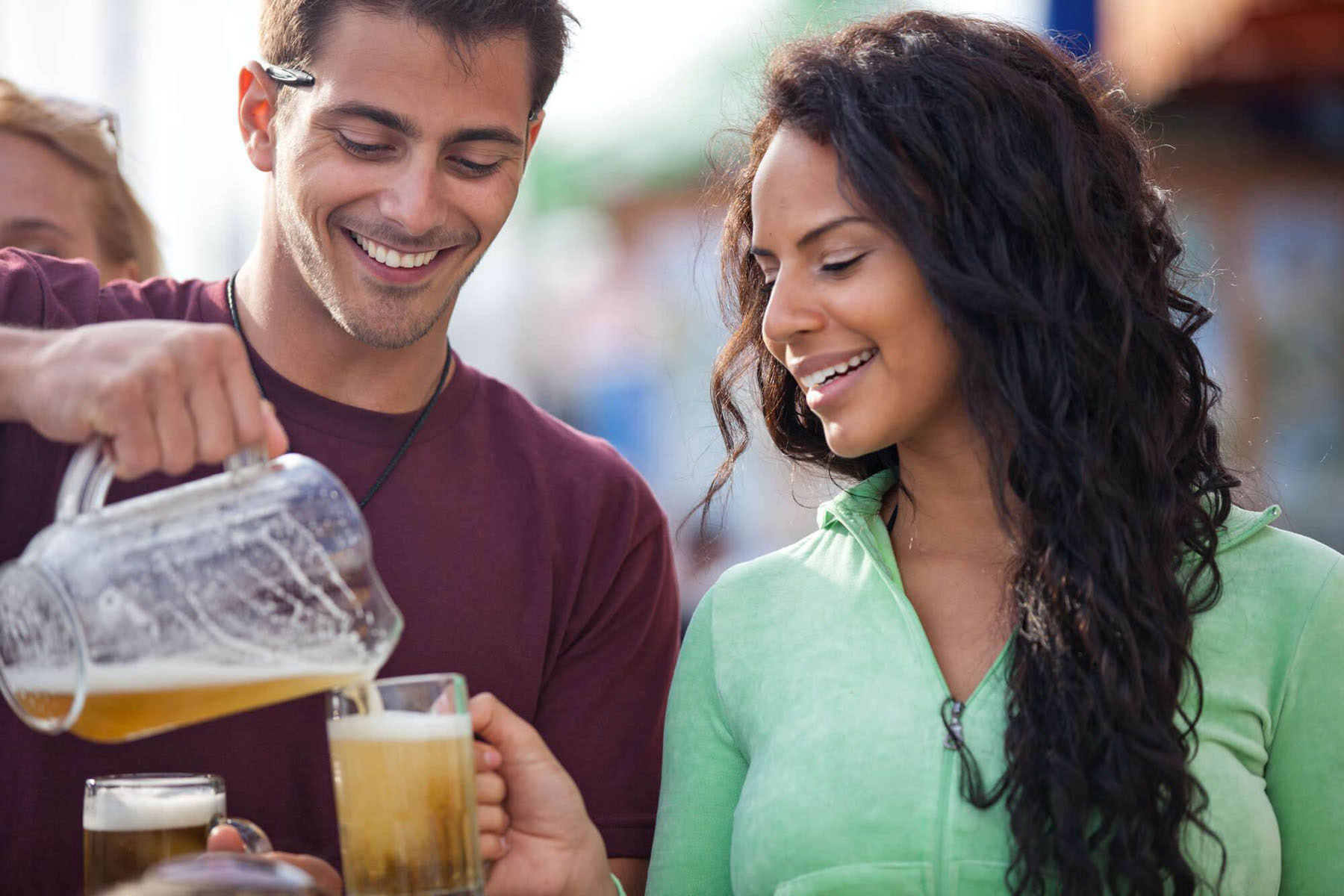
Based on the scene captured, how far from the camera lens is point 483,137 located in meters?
2.68

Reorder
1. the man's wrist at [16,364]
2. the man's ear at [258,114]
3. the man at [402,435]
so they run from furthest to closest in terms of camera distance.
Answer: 1. the man's ear at [258,114]
2. the man at [402,435]
3. the man's wrist at [16,364]

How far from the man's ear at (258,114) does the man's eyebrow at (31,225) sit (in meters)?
0.95

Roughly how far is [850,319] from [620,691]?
0.94m

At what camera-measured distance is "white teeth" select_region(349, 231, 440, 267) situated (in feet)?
8.69

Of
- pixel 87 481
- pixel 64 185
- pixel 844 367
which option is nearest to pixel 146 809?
pixel 87 481

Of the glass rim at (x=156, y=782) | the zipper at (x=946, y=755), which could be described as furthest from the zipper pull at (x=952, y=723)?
the glass rim at (x=156, y=782)

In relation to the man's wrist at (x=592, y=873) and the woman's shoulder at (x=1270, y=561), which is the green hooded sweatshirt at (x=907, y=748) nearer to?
the woman's shoulder at (x=1270, y=561)

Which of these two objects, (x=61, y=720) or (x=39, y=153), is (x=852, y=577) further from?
(x=39, y=153)

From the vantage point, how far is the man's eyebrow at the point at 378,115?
2576 millimetres

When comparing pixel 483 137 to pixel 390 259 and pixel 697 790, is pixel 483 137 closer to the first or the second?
pixel 390 259

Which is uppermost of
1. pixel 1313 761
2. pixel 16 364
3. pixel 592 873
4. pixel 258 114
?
pixel 258 114

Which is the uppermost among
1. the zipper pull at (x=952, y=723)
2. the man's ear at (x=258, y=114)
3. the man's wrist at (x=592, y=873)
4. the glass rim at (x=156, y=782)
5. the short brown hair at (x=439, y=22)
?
the short brown hair at (x=439, y=22)

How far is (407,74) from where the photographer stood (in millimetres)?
2596

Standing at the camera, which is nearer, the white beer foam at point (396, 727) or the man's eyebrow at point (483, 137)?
the white beer foam at point (396, 727)
